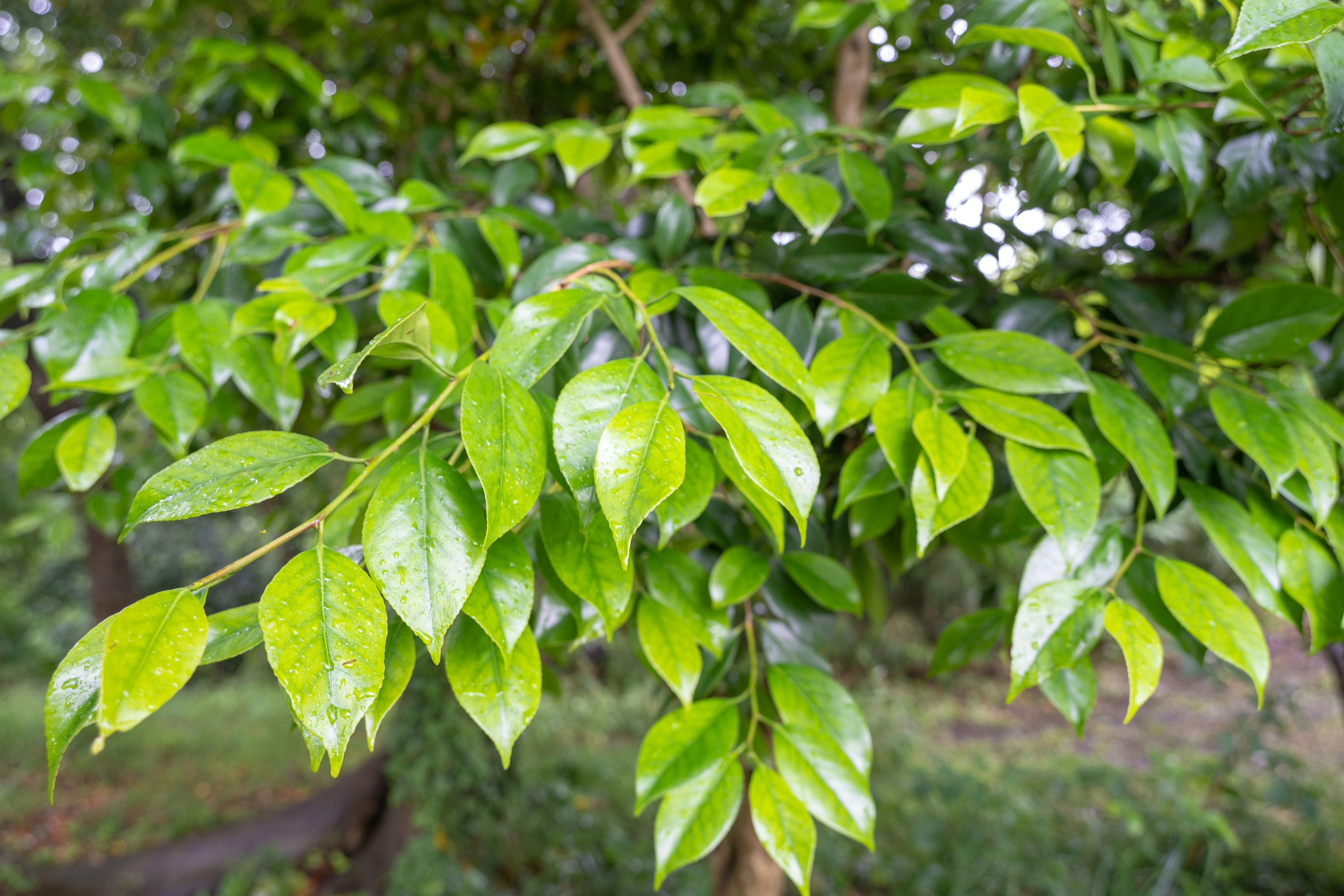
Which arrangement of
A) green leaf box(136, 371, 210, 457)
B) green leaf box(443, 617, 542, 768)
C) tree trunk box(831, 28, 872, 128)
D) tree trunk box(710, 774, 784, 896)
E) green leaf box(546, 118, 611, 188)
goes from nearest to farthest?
green leaf box(443, 617, 542, 768) < green leaf box(136, 371, 210, 457) < green leaf box(546, 118, 611, 188) < tree trunk box(710, 774, 784, 896) < tree trunk box(831, 28, 872, 128)

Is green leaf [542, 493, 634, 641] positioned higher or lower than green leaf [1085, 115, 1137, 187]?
lower

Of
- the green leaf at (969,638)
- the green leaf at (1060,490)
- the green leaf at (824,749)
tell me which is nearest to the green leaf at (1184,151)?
the green leaf at (1060,490)

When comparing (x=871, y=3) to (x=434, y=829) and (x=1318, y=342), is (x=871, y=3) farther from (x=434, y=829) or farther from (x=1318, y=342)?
(x=434, y=829)

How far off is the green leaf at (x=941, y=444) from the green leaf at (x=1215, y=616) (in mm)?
161

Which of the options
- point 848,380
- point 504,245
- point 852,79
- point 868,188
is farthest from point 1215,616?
point 852,79

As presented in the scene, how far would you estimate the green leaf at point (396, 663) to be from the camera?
351 mm

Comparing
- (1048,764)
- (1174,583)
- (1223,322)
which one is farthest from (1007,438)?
(1048,764)

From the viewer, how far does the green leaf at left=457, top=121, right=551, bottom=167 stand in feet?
2.40

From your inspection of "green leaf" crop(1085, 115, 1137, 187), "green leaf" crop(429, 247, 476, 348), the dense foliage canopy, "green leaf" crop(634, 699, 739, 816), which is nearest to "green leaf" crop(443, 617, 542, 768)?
the dense foliage canopy

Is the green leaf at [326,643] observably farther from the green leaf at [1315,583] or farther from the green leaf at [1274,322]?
the green leaf at [1274,322]

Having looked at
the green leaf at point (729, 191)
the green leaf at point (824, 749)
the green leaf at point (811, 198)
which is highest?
the green leaf at point (729, 191)

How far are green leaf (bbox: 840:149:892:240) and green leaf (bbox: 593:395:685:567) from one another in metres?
0.33

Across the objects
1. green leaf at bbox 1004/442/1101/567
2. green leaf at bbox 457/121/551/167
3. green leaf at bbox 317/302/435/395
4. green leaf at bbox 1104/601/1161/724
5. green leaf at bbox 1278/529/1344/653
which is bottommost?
green leaf at bbox 1278/529/1344/653

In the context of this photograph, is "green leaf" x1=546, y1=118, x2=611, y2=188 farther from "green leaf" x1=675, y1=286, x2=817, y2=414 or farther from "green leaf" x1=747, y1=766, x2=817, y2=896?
"green leaf" x1=747, y1=766, x2=817, y2=896
